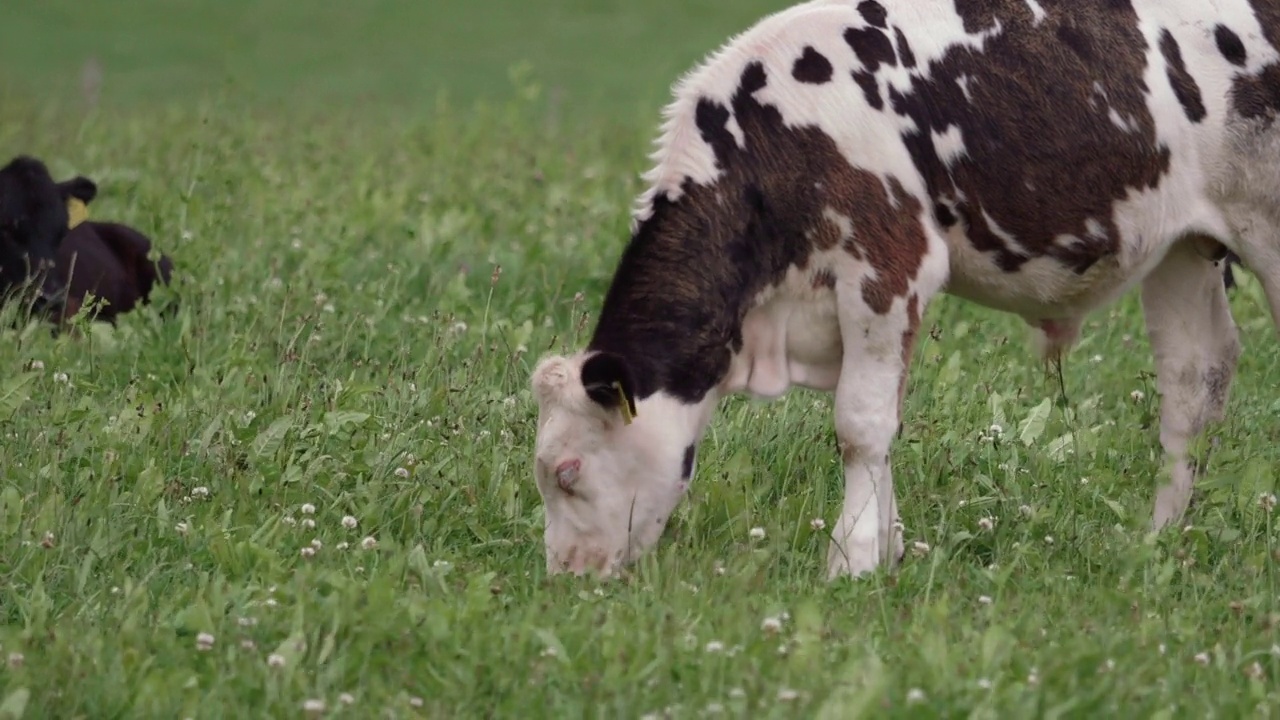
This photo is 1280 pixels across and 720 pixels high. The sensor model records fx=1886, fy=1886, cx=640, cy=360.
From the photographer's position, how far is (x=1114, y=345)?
31.3 ft

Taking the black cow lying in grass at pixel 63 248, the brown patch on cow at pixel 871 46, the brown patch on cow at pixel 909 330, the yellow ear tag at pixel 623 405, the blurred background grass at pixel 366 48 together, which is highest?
the brown patch on cow at pixel 871 46

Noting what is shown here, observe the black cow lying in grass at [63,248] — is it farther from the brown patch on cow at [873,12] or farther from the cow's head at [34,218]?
the brown patch on cow at [873,12]

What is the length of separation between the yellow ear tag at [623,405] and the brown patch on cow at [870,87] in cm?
128

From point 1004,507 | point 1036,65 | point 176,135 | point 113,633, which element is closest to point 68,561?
point 113,633

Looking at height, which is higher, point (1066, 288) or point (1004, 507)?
point (1066, 288)

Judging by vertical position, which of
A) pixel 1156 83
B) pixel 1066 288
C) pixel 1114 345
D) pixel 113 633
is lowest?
pixel 1114 345

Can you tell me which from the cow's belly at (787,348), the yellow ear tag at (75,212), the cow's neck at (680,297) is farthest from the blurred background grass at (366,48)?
the cow's neck at (680,297)

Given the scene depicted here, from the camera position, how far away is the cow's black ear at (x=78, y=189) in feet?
34.5

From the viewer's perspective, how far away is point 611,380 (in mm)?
6043

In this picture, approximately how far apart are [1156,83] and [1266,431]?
201 cm

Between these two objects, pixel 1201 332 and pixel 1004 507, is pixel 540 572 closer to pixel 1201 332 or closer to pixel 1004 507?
pixel 1004 507

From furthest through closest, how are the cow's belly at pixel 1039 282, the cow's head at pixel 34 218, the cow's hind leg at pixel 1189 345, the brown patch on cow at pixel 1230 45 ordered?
1. the cow's head at pixel 34 218
2. the cow's hind leg at pixel 1189 345
3. the brown patch on cow at pixel 1230 45
4. the cow's belly at pixel 1039 282

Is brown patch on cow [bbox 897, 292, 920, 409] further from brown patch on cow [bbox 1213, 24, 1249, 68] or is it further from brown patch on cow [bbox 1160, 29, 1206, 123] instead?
brown patch on cow [bbox 1213, 24, 1249, 68]

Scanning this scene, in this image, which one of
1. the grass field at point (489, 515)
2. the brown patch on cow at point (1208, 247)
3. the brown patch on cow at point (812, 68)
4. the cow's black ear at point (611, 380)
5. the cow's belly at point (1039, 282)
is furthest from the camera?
the brown patch on cow at point (1208, 247)
